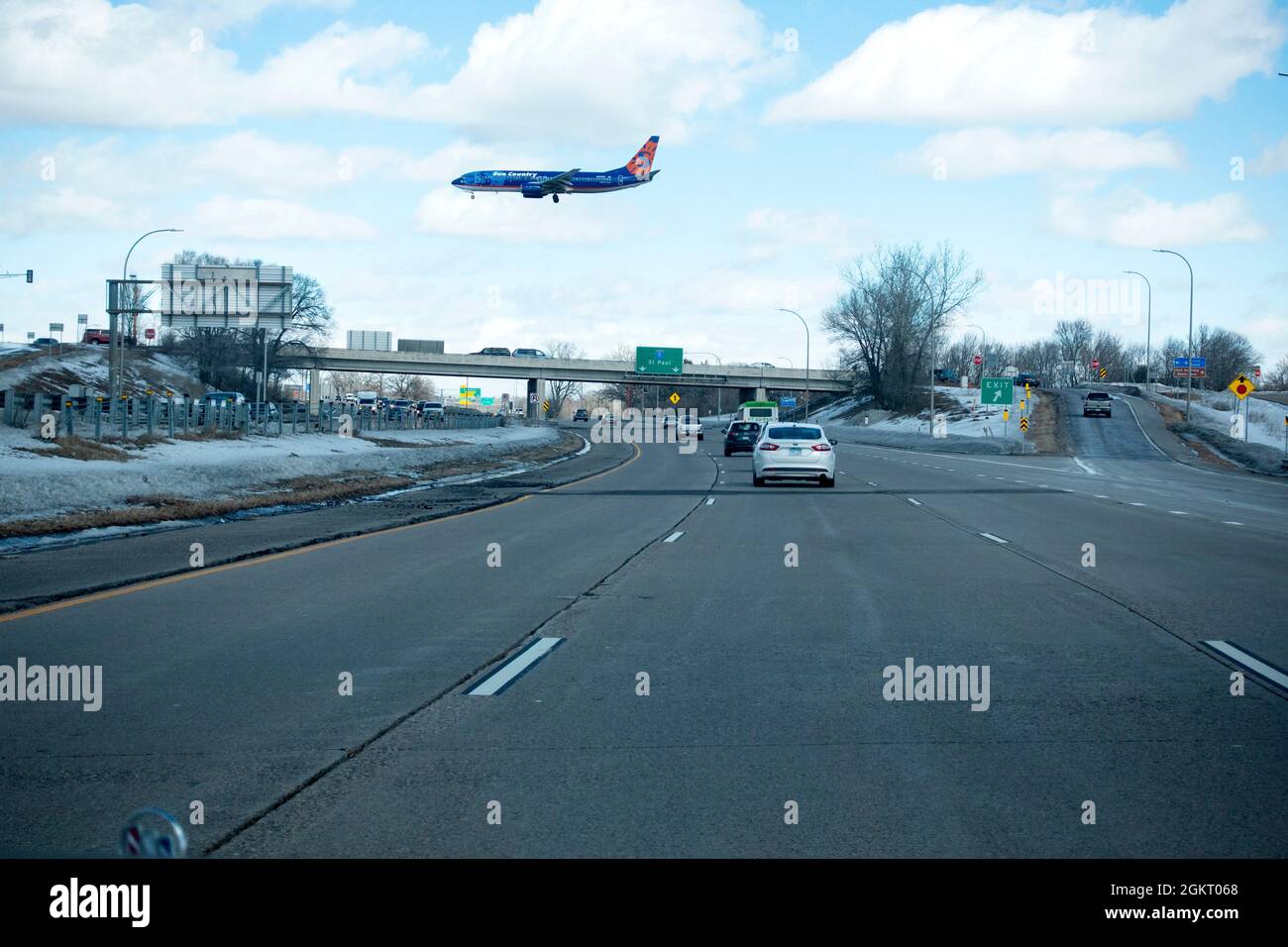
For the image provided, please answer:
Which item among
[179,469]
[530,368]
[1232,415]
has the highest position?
[530,368]

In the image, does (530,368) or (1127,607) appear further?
(530,368)

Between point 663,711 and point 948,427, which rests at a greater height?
point 948,427

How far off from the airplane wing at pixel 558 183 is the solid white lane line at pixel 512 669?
64.0 metres

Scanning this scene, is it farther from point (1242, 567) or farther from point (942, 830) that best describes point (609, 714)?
point (1242, 567)

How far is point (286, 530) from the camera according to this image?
19.8 metres

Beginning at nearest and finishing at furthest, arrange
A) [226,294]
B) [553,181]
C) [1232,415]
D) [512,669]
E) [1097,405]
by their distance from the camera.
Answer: [512,669]
[226,294]
[553,181]
[1232,415]
[1097,405]

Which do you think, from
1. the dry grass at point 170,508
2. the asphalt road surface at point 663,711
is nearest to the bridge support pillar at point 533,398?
the dry grass at point 170,508

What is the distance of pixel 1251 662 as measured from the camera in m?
9.07

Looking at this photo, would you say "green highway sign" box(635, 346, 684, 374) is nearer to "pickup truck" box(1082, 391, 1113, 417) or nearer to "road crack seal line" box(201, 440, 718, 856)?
"pickup truck" box(1082, 391, 1113, 417)

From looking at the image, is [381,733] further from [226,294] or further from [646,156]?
[646,156]

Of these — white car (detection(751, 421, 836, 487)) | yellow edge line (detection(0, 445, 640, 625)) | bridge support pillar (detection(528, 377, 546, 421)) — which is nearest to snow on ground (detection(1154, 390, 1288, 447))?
white car (detection(751, 421, 836, 487))

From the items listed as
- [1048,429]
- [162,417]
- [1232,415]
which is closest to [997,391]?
[1048,429]

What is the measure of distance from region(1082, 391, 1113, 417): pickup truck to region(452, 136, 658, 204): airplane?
119 feet

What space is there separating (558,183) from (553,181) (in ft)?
1.66
